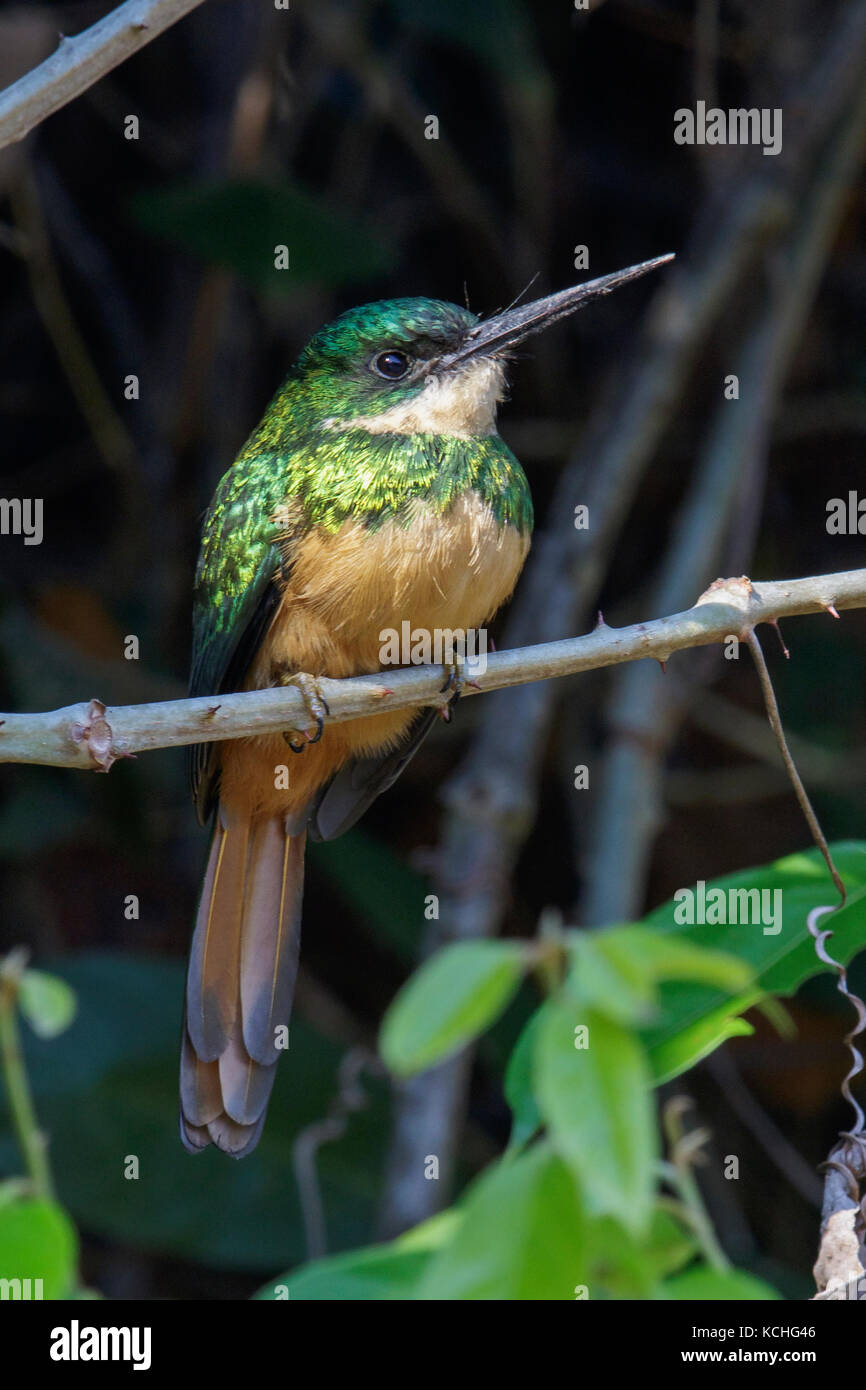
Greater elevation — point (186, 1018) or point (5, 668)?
point (5, 668)

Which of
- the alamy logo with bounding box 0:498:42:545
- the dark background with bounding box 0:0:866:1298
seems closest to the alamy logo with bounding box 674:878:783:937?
the dark background with bounding box 0:0:866:1298

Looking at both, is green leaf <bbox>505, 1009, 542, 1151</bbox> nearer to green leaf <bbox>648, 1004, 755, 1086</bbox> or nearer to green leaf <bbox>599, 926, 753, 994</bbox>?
green leaf <bbox>648, 1004, 755, 1086</bbox>

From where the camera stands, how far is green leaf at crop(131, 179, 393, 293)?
333 cm

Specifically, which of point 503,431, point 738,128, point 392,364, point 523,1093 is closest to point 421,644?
point 392,364

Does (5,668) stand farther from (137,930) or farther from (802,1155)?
(802,1155)

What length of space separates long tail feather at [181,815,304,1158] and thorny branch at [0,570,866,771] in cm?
70

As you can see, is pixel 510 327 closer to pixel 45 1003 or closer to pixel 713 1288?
pixel 45 1003

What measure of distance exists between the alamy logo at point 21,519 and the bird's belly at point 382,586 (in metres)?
1.89

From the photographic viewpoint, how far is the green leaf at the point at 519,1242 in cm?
71

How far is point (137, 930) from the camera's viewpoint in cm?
389

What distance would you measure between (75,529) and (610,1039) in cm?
365

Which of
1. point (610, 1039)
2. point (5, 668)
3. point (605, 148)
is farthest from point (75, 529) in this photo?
point (610, 1039)

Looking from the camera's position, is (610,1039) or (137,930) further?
(137,930)

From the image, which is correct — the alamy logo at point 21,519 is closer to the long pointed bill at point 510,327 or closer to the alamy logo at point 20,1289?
the long pointed bill at point 510,327
